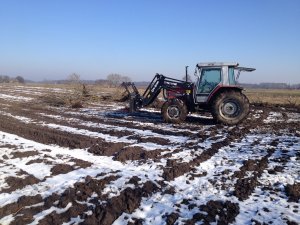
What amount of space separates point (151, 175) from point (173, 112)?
6366 mm

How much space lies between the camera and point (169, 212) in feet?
17.3

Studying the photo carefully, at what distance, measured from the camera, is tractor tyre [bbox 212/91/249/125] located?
12.4 meters

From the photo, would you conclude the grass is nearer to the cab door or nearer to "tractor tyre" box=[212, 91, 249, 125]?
"tractor tyre" box=[212, 91, 249, 125]

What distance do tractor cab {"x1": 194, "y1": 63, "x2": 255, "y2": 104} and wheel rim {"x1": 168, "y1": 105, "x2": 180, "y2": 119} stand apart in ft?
2.76

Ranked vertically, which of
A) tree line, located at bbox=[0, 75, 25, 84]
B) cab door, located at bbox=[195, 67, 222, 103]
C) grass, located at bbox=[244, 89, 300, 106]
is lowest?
grass, located at bbox=[244, 89, 300, 106]

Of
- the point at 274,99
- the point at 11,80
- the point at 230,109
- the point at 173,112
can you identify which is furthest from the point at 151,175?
the point at 11,80

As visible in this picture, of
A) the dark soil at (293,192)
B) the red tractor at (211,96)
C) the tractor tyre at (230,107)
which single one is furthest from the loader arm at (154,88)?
the dark soil at (293,192)

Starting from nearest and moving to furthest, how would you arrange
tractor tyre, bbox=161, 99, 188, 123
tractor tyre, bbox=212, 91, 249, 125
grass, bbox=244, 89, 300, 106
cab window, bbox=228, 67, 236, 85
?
tractor tyre, bbox=212, 91, 249, 125 → cab window, bbox=228, 67, 236, 85 → tractor tyre, bbox=161, 99, 188, 123 → grass, bbox=244, 89, 300, 106

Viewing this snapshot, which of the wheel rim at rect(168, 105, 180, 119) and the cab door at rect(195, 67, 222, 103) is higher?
the cab door at rect(195, 67, 222, 103)

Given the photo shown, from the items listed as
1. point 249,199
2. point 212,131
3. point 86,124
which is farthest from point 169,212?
point 86,124

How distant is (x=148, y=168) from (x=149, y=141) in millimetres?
2529

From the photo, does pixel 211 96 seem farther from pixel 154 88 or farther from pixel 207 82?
pixel 154 88

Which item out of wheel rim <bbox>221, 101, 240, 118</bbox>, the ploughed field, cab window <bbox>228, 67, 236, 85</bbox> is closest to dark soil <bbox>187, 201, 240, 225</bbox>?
the ploughed field

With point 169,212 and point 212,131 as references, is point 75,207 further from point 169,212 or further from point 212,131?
point 212,131
